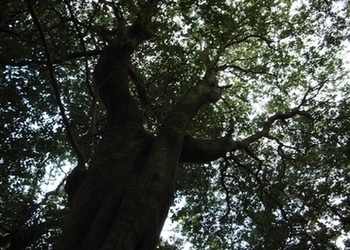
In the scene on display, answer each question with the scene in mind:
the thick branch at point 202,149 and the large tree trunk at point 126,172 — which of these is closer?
the large tree trunk at point 126,172

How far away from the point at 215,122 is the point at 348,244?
4.90 m

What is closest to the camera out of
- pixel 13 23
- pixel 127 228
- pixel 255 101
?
pixel 127 228

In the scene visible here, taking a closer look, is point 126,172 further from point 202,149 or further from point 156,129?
point 156,129

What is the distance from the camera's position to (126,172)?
16.6 ft

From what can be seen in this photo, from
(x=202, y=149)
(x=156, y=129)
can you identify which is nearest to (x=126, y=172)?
(x=202, y=149)

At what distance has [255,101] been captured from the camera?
12422 millimetres

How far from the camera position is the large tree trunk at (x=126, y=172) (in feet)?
13.4

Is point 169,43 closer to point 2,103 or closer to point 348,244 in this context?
point 2,103

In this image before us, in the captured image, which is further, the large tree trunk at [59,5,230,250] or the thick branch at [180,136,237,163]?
the thick branch at [180,136,237,163]

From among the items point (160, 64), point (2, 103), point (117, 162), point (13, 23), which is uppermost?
point (160, 64)

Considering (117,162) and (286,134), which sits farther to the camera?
(286,134)

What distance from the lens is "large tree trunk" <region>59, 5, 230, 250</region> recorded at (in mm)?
4090

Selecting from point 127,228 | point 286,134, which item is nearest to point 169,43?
point 127,228

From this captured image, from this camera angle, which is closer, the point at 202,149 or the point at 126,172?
the point at 126,172
